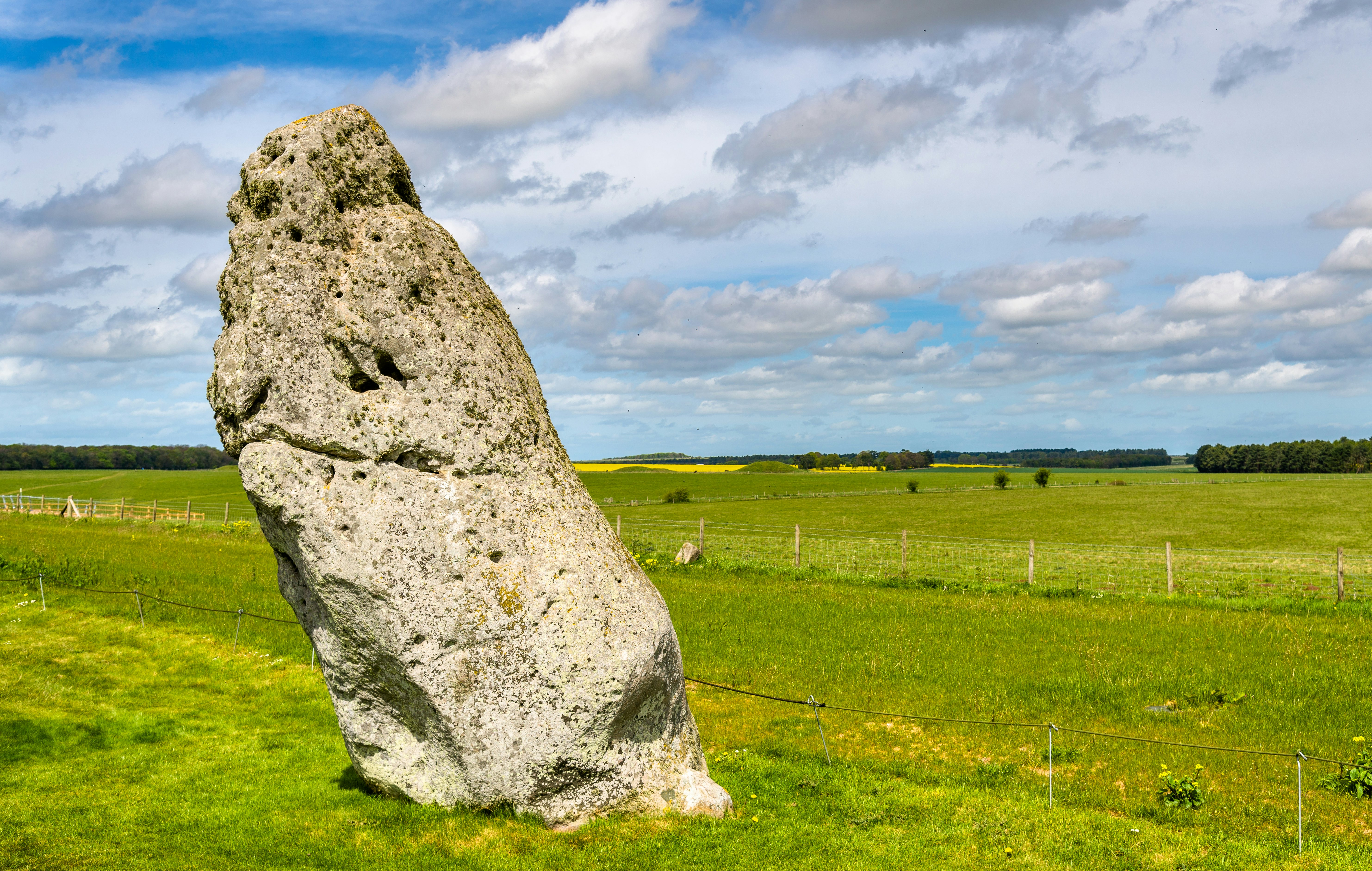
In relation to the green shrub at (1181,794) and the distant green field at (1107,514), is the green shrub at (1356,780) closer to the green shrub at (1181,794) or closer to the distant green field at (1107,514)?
the green shrub at (1181,794)

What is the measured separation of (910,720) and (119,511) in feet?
206

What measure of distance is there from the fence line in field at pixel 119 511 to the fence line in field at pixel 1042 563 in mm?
25121

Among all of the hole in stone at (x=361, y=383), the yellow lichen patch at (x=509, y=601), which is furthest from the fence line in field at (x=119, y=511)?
the yellow lichen patch at (x=509, y=601)

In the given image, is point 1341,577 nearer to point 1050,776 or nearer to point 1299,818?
point 1299,818

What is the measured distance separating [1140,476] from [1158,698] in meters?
152

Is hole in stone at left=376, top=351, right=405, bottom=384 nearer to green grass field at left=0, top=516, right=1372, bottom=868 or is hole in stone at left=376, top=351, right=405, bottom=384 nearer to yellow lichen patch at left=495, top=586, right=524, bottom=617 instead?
yellow lichen patch at left=495, top=586, right=524, bottom=617

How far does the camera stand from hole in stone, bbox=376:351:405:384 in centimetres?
837

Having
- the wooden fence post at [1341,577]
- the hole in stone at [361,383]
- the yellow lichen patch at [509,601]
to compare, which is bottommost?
the wooden fence post at [1341,577]

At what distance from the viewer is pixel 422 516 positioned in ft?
26.7

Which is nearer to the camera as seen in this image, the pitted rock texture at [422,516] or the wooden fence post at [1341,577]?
the pitted rock texture at [422,516]

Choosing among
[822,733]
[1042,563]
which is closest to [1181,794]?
[822,733]

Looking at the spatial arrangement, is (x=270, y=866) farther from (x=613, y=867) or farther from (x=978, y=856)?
(x=978, y=856)

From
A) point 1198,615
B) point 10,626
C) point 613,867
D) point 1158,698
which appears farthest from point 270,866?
point 1198,615

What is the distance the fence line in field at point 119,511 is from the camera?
1987 inches
